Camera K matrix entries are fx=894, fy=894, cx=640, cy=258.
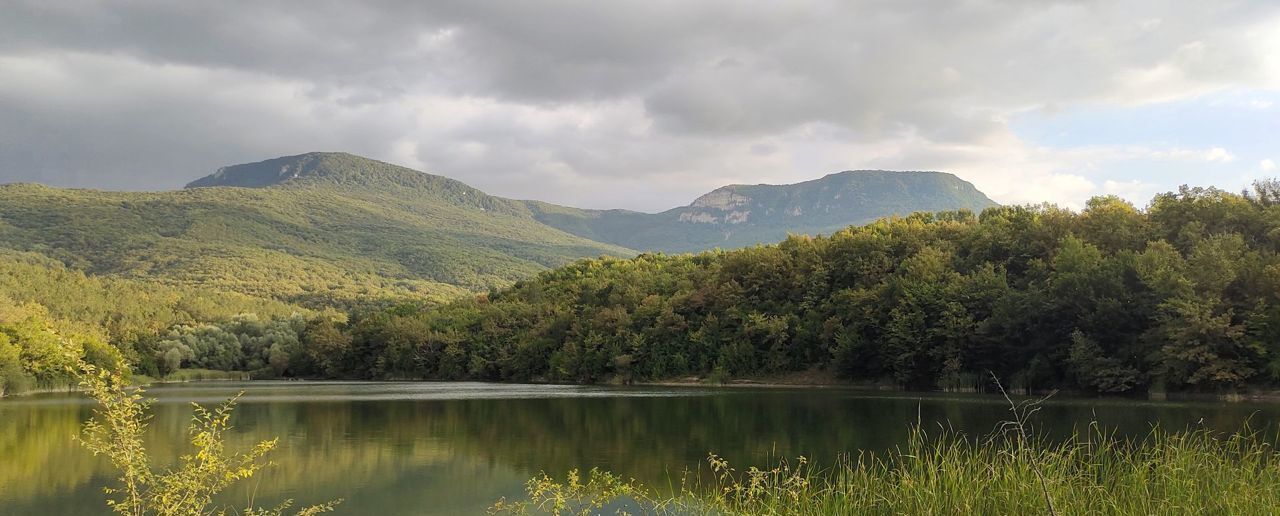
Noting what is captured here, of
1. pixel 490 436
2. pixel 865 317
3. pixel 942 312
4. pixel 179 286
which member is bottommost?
pixel 490 436

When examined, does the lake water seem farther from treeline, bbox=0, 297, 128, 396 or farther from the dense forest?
treeline, bbox=0, 297, 128, 396

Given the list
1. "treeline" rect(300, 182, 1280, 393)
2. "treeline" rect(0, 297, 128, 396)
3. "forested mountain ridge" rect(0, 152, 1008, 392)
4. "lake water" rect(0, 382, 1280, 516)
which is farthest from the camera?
"forested mountain ridge" rect(0, 152, 1008, 392)

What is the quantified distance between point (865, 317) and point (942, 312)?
6.03m

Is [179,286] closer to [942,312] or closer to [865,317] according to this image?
[865,317]

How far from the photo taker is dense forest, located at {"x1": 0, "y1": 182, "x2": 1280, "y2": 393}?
4116 centimetres

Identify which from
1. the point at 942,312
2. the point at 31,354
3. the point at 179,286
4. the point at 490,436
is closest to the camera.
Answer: the point at 490,436

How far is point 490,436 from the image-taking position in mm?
27547

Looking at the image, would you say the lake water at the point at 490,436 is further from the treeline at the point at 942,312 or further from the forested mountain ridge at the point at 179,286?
the forested mountain ridge at the point at 179,286

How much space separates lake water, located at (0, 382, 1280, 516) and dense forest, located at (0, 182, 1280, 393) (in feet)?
19.9

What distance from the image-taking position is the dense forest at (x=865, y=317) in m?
41.2

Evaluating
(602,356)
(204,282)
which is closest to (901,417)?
(602,356)

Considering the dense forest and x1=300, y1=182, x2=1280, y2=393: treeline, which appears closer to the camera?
x1=300, y1=182, x2=1280, y2=393: treeline

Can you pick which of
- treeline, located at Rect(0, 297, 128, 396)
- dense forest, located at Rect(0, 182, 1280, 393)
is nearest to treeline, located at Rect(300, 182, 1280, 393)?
dense forest, located at Rect(0, 182, 1280, 393)

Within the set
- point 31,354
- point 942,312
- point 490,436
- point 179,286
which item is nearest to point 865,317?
point 942,312
